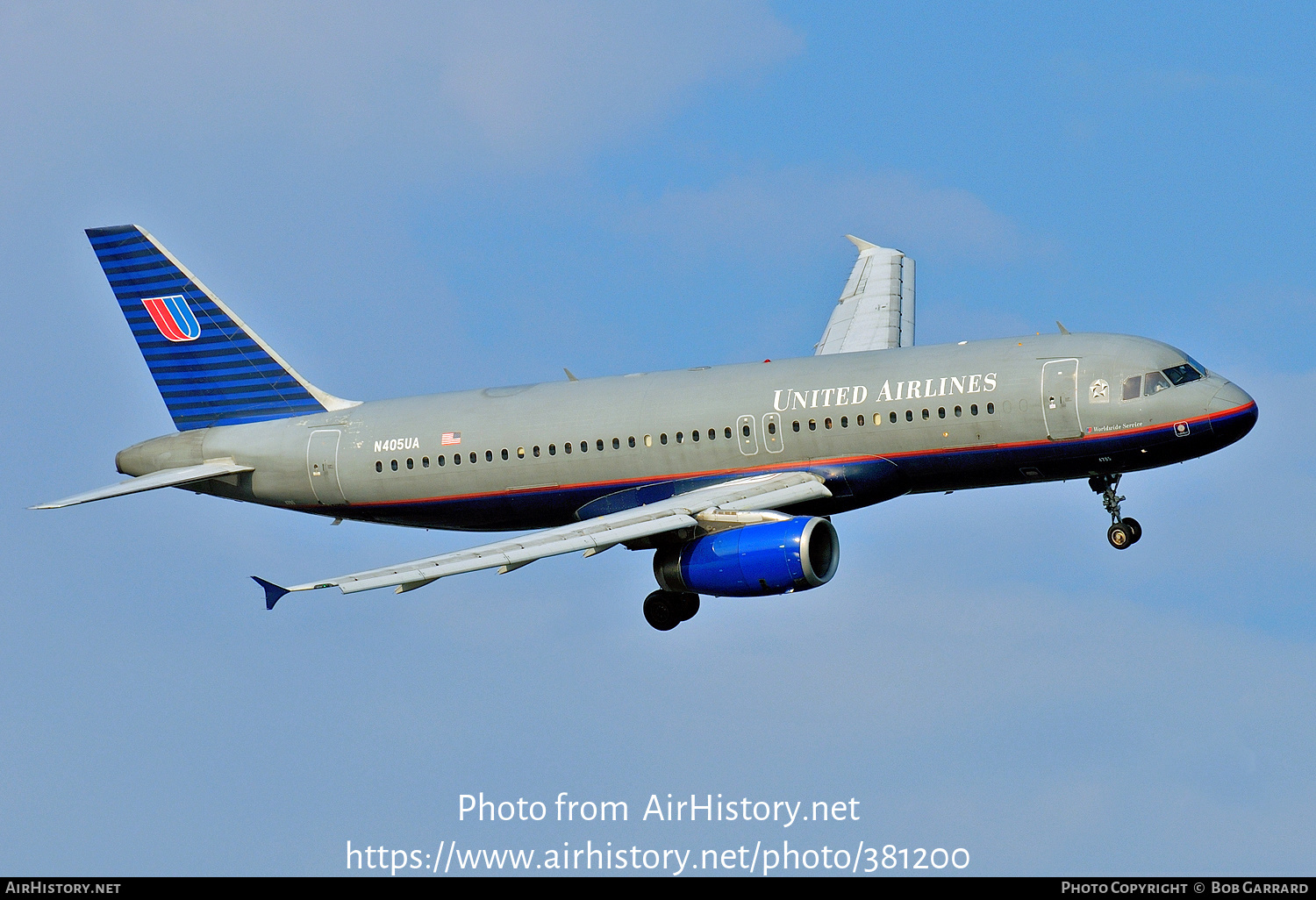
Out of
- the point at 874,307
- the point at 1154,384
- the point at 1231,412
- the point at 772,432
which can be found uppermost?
the point at 874,307

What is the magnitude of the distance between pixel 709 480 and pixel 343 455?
11487mm

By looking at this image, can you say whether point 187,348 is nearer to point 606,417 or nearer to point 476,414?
point 476,414

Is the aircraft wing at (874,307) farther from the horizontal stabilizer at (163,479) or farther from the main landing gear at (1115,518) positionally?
the horizontal stabilizer at (163,479)

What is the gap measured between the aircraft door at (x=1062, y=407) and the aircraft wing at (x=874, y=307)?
10.4m

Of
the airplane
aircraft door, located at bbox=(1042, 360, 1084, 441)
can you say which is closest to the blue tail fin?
the airplane

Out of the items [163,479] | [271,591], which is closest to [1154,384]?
[271,591]

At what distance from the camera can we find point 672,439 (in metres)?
47.8

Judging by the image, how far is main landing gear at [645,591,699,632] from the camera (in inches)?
1859

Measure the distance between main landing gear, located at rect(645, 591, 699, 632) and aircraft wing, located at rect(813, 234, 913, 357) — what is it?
10.8 meters

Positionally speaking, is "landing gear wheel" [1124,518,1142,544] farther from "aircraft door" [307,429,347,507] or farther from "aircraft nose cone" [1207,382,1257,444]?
"aircraft door" [307,429,347,507]

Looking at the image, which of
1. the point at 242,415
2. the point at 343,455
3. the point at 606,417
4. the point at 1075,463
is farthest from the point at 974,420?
the point at 242,415

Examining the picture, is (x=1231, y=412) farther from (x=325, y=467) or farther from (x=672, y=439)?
(x=325, y=467)

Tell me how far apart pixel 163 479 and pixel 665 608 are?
15896 millimetres

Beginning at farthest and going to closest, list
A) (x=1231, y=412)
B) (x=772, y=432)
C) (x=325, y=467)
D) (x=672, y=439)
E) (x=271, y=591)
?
(x=325, y=467), (x=672, y=439), (x=772, y=432), (x=1231, y=412), (x=271, y=591)
